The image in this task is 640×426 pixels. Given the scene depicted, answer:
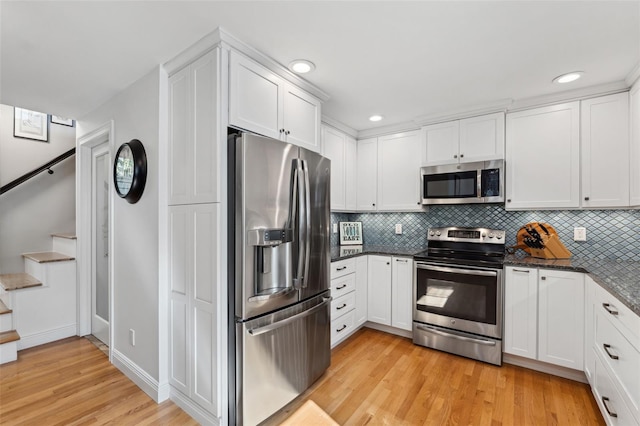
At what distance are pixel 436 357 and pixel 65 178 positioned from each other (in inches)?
191

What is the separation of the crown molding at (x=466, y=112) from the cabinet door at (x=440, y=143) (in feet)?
0.18

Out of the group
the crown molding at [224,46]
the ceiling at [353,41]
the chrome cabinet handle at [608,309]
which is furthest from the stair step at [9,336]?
the chrome cabinet handle at [608,309]

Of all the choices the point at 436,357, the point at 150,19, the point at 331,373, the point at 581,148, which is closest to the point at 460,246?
the point at 436,357

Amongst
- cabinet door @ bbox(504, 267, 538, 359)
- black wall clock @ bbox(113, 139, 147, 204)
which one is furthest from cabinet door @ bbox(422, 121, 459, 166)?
black wall clock @ bbox(113, 139, 147, 204)

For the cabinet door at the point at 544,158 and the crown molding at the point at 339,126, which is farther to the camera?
the crown molding at the point at 339,126

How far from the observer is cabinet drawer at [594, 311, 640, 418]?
129cm

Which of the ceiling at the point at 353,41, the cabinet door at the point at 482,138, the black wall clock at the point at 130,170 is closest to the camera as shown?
the ceiling at the point at 353,41

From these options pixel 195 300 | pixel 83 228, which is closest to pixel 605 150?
pixel 195 300

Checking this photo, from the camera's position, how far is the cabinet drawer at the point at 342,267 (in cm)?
270

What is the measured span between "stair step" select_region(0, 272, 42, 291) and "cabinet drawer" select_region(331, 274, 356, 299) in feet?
10.1

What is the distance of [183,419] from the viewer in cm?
188

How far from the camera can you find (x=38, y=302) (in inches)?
118

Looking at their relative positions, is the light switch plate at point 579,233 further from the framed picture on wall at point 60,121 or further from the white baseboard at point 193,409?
the framed picture on wall at point 60,121

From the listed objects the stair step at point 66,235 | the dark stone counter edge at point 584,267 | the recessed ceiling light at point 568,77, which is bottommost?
the dark stone counter edge at point 584,267
